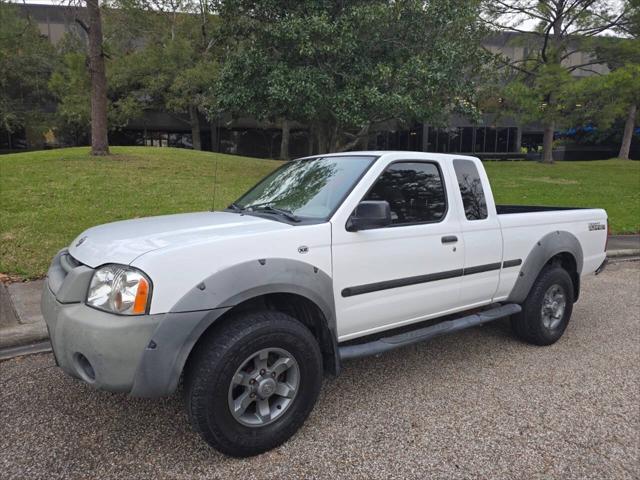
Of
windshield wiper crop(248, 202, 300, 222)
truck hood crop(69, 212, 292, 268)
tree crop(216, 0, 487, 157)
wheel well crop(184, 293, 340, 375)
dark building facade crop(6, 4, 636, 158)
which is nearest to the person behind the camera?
truck hood crop(69, 212, 292, 268)

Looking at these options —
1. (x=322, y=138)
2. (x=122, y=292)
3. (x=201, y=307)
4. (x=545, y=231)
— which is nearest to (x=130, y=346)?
(x=122, y=292)

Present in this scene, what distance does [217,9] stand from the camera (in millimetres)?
13469

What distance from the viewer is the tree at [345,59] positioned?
11.3 meters

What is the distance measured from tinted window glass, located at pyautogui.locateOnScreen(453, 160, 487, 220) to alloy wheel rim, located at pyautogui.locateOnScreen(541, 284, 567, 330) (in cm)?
116

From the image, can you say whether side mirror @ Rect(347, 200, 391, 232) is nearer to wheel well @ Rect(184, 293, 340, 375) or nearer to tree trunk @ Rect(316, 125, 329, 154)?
wheel well @ Rect(184, 293, 340, 375)

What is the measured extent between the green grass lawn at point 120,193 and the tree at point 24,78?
14775 millimetres

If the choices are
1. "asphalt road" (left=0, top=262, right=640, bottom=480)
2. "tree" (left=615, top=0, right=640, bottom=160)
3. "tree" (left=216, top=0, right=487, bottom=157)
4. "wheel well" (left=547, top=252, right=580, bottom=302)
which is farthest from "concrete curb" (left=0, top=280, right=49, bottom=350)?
"tree" (left=615, top=0, right=640, bottom=160)

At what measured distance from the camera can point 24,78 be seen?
2808cm

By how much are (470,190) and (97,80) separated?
13559 mm

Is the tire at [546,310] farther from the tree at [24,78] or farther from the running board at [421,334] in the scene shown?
the tree at [24,78]

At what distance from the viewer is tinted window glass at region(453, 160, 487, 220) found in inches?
160

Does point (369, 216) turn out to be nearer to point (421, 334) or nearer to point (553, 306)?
point (421, 334)

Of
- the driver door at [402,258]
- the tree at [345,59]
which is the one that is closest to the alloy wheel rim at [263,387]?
the driver door at [402,258]

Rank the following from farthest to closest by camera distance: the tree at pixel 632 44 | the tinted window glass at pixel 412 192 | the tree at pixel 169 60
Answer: the tree at pixel 169 60 < the tree at pixel 632 44 < the tinted window glass at pixel 412 192
